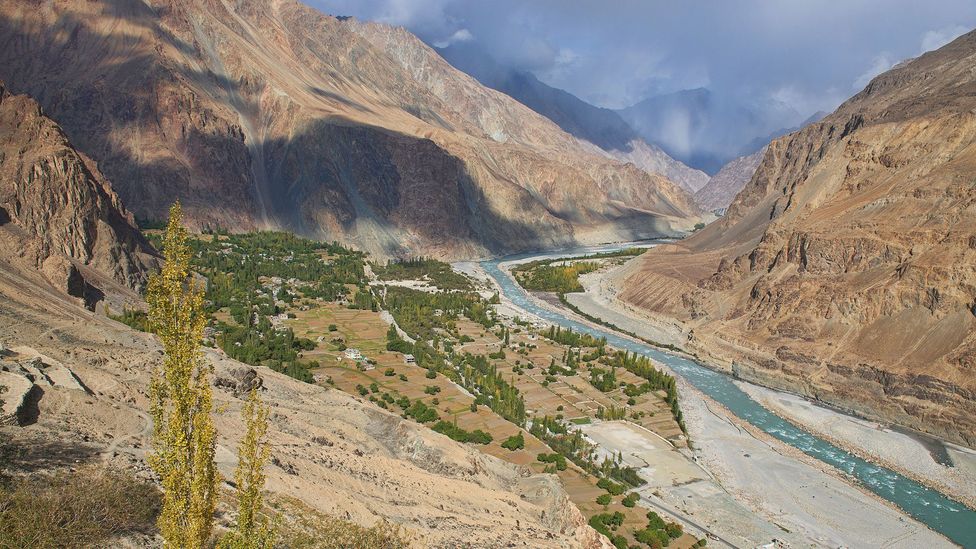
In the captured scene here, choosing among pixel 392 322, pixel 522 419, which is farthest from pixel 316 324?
pixel 522 419

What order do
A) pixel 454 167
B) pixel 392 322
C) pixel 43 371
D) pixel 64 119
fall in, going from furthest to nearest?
pixel 454 167
pixel 64 119
pixel 392 322
pixel 43 371

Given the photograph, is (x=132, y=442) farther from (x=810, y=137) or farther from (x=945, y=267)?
(x=810, y=137)

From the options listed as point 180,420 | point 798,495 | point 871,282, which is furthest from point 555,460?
point 871,282

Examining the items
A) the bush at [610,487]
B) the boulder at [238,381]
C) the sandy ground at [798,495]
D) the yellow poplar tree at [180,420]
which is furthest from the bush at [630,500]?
the yellow poplar tree at [180,420]

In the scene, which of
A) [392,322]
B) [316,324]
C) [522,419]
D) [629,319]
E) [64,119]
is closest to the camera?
[522,419]

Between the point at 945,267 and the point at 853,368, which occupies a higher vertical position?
the point at 945,267

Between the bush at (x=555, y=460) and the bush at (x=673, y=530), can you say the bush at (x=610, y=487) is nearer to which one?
the bush at (x=555, y=460)
